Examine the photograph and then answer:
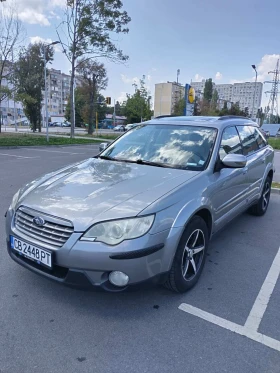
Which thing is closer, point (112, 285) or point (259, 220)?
point (112, 285)

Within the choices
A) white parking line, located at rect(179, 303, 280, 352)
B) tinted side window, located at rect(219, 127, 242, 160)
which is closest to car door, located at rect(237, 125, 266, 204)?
tinted side window, located at rect(219, 127, 242, 160)

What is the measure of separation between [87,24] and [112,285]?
876 inches

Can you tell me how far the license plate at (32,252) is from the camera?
86.8 inches

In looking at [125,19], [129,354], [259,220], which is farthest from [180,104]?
[129,354]

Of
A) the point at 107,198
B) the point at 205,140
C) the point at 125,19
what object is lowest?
the point at 107,198

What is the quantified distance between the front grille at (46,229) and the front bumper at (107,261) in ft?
0.22

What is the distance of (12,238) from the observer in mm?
2482

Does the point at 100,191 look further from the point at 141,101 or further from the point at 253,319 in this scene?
the point at 141,101

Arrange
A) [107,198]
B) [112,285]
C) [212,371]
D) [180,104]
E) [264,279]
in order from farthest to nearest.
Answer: [180,104] → [264,279] → [107,198] → [112,285] → [212,371]

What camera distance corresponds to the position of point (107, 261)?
2072 millimetres

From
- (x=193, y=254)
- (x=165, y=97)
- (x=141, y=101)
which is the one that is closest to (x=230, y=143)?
(x=193, y=254)

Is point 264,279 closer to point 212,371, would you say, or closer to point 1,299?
point 212,371

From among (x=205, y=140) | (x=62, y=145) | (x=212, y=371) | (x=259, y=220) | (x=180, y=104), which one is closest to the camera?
(x=212, y=371)

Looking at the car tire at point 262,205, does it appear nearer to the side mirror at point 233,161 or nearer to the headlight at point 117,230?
the side mirror at point 233,161
